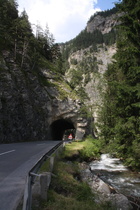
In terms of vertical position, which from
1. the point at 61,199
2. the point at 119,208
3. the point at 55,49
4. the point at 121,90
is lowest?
the point at 119,208

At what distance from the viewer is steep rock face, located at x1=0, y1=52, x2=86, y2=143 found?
75.6 ft

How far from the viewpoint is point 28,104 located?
1107 inches

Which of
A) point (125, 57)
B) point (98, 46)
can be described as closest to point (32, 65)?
point (125, 57)

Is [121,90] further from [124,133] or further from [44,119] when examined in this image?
[44,119]

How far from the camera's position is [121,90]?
1173 cm

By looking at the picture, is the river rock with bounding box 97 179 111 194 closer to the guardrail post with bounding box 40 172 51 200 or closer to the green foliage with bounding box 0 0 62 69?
the guardrail post with bounding box 40 172 51 200

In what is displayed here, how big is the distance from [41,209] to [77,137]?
1360 inches

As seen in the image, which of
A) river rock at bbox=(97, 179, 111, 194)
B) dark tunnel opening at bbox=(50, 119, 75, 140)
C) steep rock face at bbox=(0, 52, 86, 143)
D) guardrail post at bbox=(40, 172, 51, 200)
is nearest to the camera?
guardrail post at bbox=(40, 172, 51, 200)

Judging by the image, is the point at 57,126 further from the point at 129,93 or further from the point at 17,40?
the point at 129,93

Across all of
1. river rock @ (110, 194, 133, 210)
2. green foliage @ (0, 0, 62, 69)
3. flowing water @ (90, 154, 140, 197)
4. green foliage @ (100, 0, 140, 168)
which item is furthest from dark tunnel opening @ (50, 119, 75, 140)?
river rock @ (110, 194, 133, 210)

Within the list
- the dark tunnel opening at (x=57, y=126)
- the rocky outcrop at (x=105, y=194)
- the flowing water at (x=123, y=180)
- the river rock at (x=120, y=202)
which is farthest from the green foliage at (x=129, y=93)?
the dark tunnel opening at (x=57, y=126)

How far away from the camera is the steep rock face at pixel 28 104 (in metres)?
23.0

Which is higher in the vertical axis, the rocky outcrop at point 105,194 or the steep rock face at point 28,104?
the steep rock face at point 28,104

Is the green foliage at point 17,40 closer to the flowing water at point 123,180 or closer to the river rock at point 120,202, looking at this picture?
the flowing water at point 123,180
